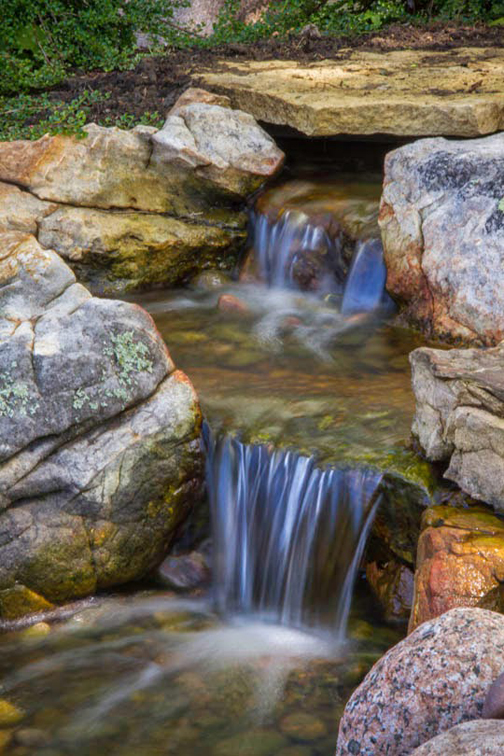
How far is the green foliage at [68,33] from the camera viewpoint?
35.1 feet

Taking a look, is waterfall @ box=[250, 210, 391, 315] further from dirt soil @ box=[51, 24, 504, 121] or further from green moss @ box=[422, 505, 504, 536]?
green moss @ box=[422, 505, 504, 536]

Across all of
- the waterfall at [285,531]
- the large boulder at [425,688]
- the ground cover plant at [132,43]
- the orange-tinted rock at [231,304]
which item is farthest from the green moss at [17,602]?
the ground cover plant at [132,43]

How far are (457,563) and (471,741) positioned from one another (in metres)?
1.50

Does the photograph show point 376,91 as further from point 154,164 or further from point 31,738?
point 31,738

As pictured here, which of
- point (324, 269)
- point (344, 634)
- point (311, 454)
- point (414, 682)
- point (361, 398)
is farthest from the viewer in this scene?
point (324, 269)

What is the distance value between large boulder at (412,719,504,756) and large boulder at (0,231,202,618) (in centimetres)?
264

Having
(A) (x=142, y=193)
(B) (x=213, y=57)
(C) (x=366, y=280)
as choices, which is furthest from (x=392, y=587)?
(B) (x=213, y=57)

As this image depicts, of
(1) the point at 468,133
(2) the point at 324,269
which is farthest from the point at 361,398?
(1) the point at 468,133

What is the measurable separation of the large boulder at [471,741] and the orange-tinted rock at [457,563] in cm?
122

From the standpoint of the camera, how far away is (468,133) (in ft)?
25.3

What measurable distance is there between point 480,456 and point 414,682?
1.52 metres

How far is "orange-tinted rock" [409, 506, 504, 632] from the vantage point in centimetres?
385

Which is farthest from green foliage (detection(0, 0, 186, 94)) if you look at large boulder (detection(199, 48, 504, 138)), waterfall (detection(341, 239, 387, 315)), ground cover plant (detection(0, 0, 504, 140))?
waterfall (detection(341, 239, 387, 315))

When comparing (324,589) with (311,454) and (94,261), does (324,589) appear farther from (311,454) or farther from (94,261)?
(94,261)
